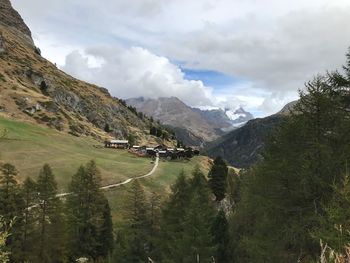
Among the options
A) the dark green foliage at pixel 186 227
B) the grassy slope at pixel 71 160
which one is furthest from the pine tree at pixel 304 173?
the grassy slope at pixel 71 160

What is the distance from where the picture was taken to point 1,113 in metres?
132

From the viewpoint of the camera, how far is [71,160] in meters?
97.0

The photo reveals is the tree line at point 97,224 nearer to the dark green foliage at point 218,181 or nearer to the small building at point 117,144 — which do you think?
the dark green foliage at point 218,181

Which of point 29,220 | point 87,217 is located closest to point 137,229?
point 87,217

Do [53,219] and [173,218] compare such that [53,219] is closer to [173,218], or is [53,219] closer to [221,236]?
[173,218]

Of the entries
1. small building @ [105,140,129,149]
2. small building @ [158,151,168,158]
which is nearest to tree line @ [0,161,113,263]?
small building @ [158,151,168,158]

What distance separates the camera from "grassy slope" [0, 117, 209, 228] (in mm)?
84875

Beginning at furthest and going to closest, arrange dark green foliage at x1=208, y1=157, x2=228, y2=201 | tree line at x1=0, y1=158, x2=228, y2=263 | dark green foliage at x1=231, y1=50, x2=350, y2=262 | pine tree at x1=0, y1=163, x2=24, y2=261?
dark green foliage at x1=208, y1=157, x2=228, y2=201 < pine tree at x1=0, y1=163, x2=24, y2=261 < tree line at x1=0, y1=158, x2=228, y2=263 < dark green foliage at x1=231, y1=50, x2=350, y2=262

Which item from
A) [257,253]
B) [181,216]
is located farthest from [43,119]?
[257,253]

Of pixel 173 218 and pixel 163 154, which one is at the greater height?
pixel 163 154

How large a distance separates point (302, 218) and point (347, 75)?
10950mm

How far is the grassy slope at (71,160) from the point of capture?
84875 mm

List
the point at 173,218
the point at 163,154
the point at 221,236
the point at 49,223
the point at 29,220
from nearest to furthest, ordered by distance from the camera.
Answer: the point at 173,218, the point at 29,220, the point at 49,223, the point at 221,236, the point at 163,154

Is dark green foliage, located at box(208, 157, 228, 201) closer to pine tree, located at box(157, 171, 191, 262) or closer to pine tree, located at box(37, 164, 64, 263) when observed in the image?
pine tree, located at box(157, 171, 191, 262)
